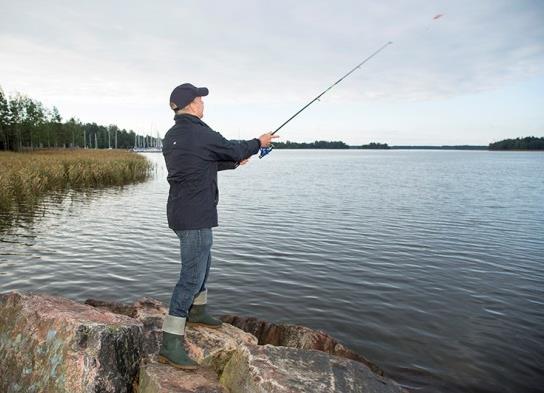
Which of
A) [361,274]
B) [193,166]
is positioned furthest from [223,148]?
[361,274]

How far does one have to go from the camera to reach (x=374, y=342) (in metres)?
7.41

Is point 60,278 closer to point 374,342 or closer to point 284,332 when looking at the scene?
point 284,332

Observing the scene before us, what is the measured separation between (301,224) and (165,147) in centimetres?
1374

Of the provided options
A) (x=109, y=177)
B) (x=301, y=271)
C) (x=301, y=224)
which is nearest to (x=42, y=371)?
(x=301, y=271)

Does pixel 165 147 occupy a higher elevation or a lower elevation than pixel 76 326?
higher

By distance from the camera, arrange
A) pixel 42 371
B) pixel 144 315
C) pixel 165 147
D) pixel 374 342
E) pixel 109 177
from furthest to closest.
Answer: pixel 109 177, pixel 374 342, pixel 144 315, pixel 165 147, pixel 42 371

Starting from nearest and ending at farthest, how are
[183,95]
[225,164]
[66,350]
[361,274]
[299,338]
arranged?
[66,350], [183,95], [225,164], [299,338], [361,274]

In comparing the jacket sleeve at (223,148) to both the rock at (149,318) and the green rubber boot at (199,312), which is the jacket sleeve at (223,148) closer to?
the green rubber boot at (199,312)

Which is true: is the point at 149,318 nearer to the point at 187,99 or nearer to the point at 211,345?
the point at 211,345

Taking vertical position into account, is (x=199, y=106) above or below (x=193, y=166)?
above

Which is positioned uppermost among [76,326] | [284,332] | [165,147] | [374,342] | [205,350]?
[165,147]

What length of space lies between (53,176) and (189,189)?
2685cm

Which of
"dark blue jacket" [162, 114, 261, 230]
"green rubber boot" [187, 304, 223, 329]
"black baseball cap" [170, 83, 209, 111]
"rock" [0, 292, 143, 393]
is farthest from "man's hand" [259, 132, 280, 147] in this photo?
"rock" [0, 292, 143, 393]

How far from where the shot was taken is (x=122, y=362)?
4238 millimetres
